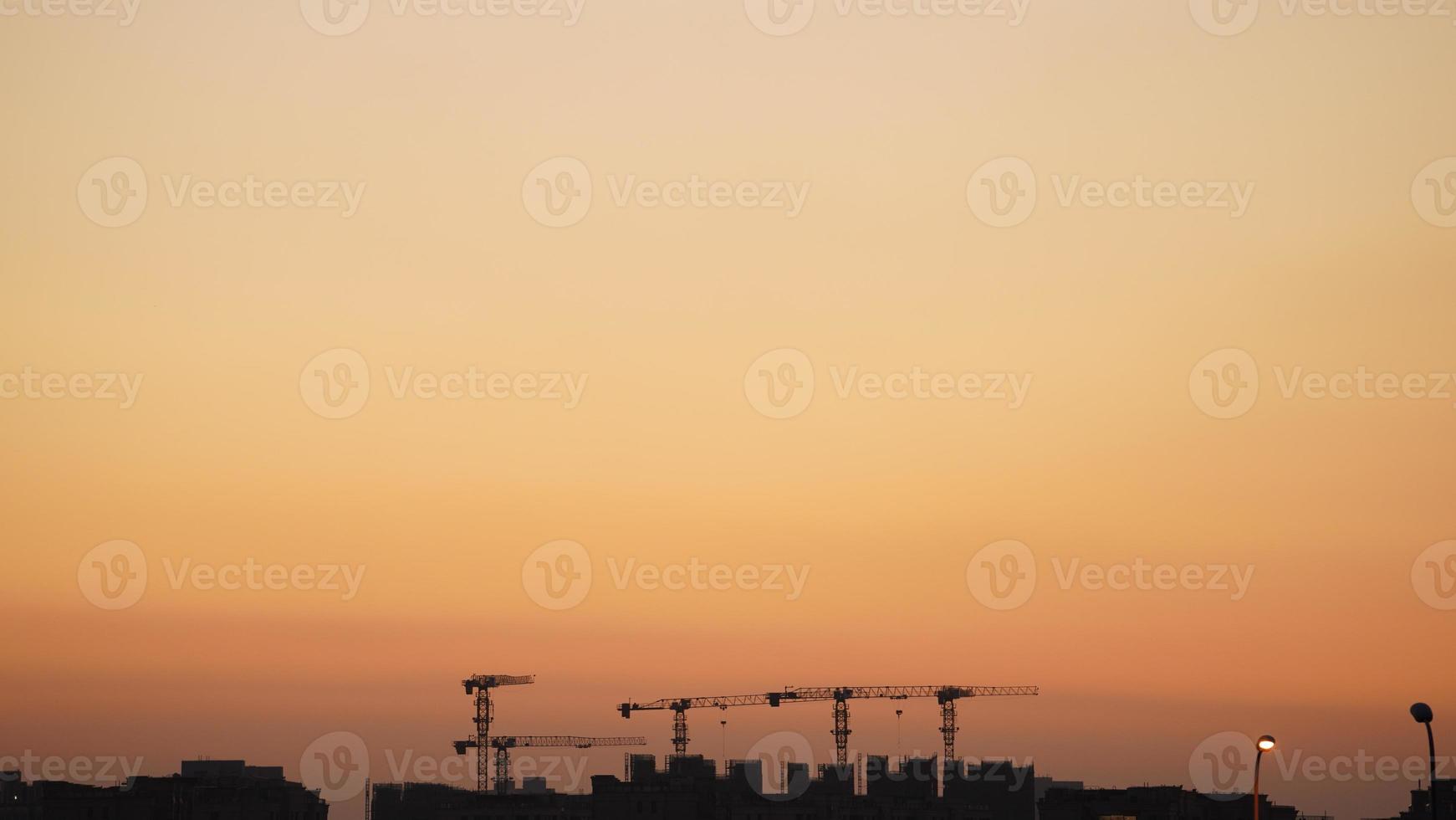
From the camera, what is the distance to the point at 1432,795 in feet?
189

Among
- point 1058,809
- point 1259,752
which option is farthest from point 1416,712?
point 1058,809

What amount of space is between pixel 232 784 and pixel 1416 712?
164224 millimetres

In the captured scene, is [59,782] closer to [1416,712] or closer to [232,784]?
[232,784]

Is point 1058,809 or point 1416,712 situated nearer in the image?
point 1416,712

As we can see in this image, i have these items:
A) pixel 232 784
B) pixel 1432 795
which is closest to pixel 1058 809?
pixel 232 784

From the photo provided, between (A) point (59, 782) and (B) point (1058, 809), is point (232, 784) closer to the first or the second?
(A) point (59, 782)

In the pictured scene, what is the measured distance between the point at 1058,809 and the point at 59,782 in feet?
351

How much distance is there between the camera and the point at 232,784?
196625mm

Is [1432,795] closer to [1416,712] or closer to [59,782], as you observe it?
[1416,712]

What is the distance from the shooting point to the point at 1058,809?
196875mm

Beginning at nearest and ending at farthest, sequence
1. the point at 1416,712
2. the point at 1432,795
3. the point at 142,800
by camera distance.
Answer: the point at 1416,712 → the point at 1432,795 → the point at 142,800

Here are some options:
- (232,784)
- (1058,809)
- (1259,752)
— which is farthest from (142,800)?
(1259,752)

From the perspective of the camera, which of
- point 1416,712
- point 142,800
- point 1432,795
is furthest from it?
point 142,800

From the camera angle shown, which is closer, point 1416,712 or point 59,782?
point 1416,712
